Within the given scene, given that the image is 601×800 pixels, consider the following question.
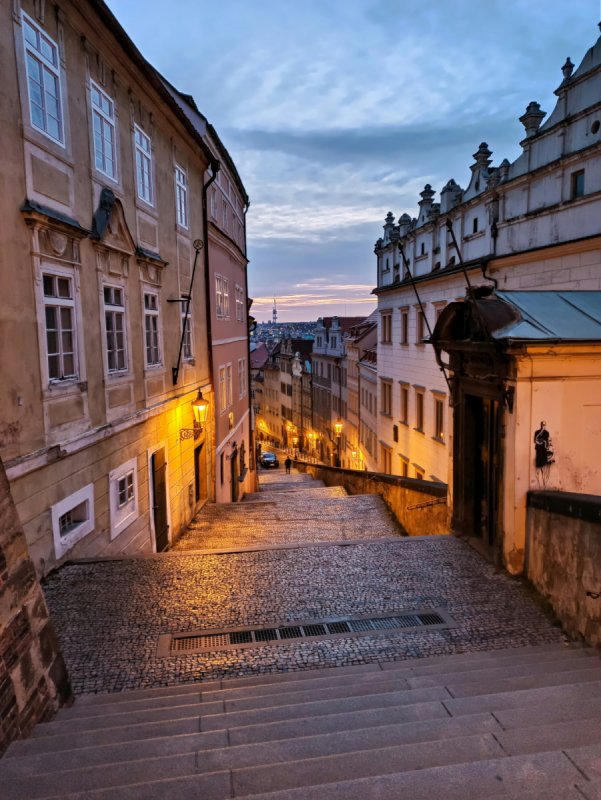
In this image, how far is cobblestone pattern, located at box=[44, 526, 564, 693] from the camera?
556 centimetres

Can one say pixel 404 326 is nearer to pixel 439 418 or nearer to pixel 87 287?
pixel 439 418

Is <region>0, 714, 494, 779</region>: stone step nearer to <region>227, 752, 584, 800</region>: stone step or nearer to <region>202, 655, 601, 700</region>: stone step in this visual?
<region>227, 752, 584, 800</region>: stone step

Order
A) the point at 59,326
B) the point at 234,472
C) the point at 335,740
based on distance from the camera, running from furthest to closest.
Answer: the point at 234,472
the point at 59,326
the point at 335,740

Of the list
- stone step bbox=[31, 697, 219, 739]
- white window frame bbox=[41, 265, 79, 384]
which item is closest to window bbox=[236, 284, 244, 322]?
white window frame bbox=[41, 265, 79, 384]

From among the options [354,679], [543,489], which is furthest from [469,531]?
[354,679]

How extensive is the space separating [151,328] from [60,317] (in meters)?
3.84

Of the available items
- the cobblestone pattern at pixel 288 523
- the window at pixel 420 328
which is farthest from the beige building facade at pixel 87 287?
the window at pixel 420 328

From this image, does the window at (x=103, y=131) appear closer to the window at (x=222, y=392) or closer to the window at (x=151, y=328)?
the window at (x=151, y=328)

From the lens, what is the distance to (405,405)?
77.8ft

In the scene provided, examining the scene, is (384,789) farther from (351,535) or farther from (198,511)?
(198,511)

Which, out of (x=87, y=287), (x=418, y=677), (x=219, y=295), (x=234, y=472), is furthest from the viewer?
(x=234, y=472)

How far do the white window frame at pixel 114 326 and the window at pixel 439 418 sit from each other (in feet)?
42.2

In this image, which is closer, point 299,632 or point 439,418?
point 299,632

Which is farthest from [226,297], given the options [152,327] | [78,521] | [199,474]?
[78,521]
